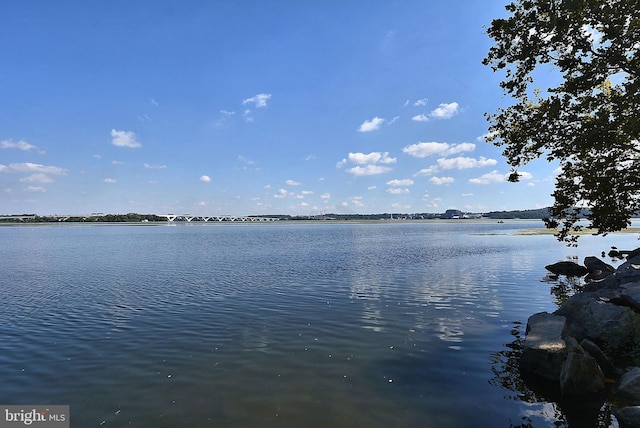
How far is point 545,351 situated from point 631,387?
2477 mm

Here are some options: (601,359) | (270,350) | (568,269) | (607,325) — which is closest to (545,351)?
(601,359)

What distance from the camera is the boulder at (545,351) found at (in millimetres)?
13031

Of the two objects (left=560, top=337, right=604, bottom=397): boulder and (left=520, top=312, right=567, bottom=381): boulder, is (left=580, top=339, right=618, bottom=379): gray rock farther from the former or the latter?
(left=560, top=337, right=604, bottom=397): boulder

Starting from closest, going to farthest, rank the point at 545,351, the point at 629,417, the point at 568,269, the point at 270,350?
the point at 629,417
the point at 545,351
the point at 270,350
the point at 568,269

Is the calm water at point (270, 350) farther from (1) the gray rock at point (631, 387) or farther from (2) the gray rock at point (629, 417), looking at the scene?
(1) the gray rock at point (631, 387)

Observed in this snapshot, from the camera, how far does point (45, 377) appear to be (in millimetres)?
13562

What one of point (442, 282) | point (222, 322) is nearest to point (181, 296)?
point (222, 322)

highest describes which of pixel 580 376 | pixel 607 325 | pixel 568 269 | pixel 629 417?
pixel 607 325

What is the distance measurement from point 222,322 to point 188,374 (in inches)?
277

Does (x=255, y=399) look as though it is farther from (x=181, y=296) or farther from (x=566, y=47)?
(x=566, y=47)

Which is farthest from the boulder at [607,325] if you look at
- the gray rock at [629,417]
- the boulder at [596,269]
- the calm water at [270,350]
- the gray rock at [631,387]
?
the boulder at [596,269]

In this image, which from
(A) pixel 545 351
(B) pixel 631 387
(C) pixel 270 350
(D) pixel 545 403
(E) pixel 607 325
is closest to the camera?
(B) pixel 631 387

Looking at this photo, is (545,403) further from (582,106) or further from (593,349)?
(582,106)

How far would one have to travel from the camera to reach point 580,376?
471 inches
